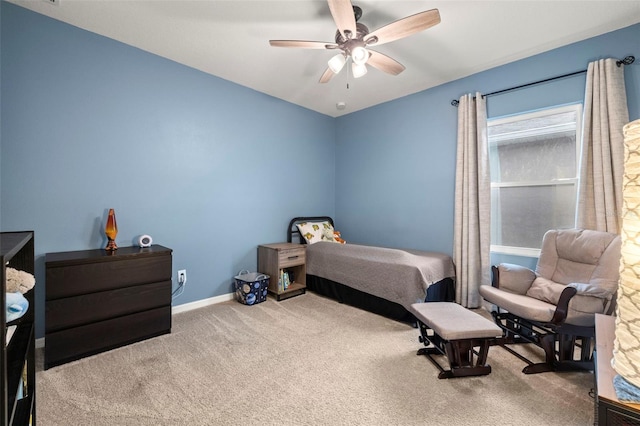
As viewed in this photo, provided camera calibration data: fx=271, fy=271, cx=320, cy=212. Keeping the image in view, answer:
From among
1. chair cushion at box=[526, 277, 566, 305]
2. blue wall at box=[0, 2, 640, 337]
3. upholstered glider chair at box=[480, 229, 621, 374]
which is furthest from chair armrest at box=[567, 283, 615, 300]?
blue wall at box=[0, 2, 640, 337]

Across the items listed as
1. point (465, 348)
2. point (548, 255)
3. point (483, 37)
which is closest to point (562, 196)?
point (548, 255)

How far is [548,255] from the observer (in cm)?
232

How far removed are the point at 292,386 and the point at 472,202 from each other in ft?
8.41

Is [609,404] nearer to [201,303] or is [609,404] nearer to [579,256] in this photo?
[579,256]

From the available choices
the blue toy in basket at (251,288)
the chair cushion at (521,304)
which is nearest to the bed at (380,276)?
the chair cushion at (521,304)

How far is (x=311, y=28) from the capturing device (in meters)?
2.28

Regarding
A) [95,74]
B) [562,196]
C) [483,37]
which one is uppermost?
[483,37]

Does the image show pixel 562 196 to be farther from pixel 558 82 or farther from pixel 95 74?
pixel 95 74

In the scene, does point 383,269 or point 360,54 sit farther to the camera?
point 383,269

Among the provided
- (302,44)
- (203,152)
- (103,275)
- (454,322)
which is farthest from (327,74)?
(103,275)

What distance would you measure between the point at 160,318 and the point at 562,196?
391 centimetres

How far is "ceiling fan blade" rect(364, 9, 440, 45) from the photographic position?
5.59ft

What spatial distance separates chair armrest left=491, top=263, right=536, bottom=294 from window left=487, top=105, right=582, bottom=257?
641 mm

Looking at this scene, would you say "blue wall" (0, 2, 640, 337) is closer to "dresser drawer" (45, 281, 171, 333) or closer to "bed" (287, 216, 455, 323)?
"dresser drawer" (45, 281, 171, 333)
